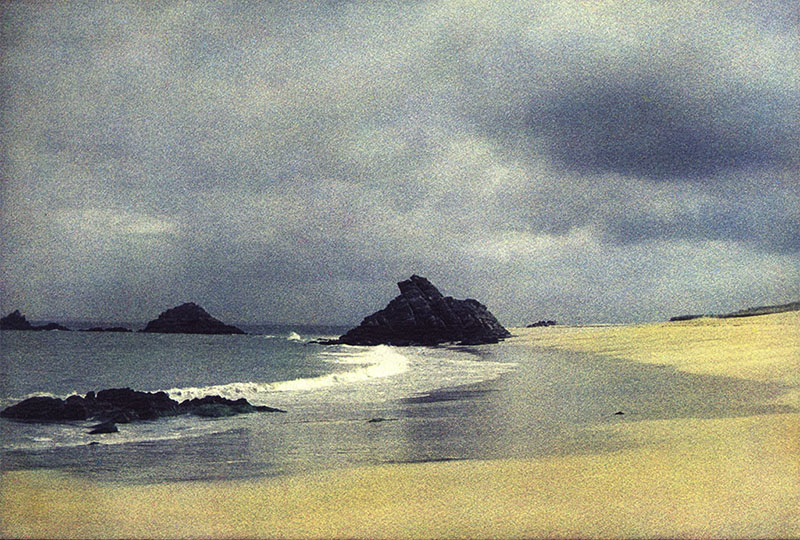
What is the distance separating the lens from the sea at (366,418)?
5684mm

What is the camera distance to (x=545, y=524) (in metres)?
3.67

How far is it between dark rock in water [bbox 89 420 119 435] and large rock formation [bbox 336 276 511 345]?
9345 mm

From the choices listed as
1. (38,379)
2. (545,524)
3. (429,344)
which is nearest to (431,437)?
(545,524)

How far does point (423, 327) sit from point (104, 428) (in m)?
20.7

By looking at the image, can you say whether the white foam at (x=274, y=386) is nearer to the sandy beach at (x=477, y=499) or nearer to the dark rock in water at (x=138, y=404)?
the dark rock in water at (x=138, y=404)

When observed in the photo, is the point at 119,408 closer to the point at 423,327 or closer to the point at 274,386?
the point at 274,386

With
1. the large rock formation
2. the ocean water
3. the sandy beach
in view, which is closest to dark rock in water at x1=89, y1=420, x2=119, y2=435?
the ocean water

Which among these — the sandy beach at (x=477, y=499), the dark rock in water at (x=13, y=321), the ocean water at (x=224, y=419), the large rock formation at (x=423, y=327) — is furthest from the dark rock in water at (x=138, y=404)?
the large rock formation at (x=423, y=327)

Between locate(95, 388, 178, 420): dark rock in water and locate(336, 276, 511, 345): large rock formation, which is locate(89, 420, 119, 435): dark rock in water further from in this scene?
locate(336, 276, 511, 345): large rock formation

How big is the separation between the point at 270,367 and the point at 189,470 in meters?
14.4

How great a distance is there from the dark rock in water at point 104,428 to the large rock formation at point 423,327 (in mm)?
9345

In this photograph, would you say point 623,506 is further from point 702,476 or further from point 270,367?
point 270,367

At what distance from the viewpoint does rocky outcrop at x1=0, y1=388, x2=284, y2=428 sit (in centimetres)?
829

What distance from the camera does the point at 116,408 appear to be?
8984mm
